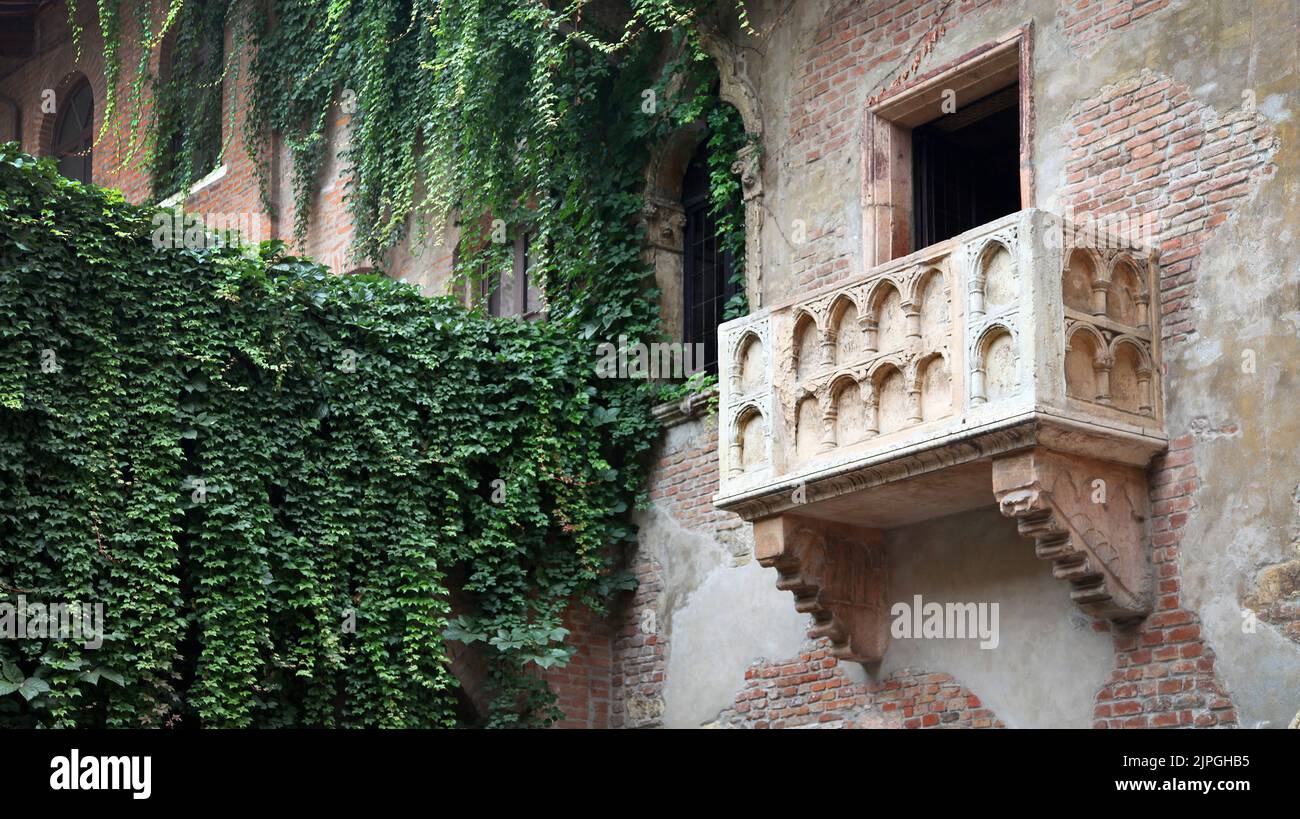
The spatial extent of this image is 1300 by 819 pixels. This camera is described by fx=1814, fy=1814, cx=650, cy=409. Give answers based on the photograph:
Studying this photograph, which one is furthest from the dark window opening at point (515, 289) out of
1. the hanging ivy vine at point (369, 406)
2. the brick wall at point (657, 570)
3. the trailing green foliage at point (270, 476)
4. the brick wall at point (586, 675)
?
the brick wall at point (586, 675)

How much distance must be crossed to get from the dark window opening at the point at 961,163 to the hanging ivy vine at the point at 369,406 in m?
1.53

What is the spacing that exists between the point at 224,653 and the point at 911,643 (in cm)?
413

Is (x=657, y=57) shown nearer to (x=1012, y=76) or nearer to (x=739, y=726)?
(x=1012, y=76)

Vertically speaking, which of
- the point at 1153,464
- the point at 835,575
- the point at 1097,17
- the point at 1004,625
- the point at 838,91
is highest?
the point at 838,91

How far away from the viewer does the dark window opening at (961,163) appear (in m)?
11.6

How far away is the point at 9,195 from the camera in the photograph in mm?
10781

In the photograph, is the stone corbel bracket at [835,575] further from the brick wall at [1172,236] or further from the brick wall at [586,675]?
the brick wall at [586,675]

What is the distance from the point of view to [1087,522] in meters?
9.24

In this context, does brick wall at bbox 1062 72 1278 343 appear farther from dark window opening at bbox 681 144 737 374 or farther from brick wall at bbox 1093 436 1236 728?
dark window opening at bbox 681 144 737 374

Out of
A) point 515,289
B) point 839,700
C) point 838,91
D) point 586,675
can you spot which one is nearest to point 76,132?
point 515,289

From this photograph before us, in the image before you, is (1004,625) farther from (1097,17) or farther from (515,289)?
(515,289)

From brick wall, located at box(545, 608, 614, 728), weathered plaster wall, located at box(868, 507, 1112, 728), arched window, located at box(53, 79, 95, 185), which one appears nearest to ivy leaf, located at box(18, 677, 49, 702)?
brick wall, located at box(545, 608, 614, 728)

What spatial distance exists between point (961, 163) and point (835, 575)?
3.04 metres
